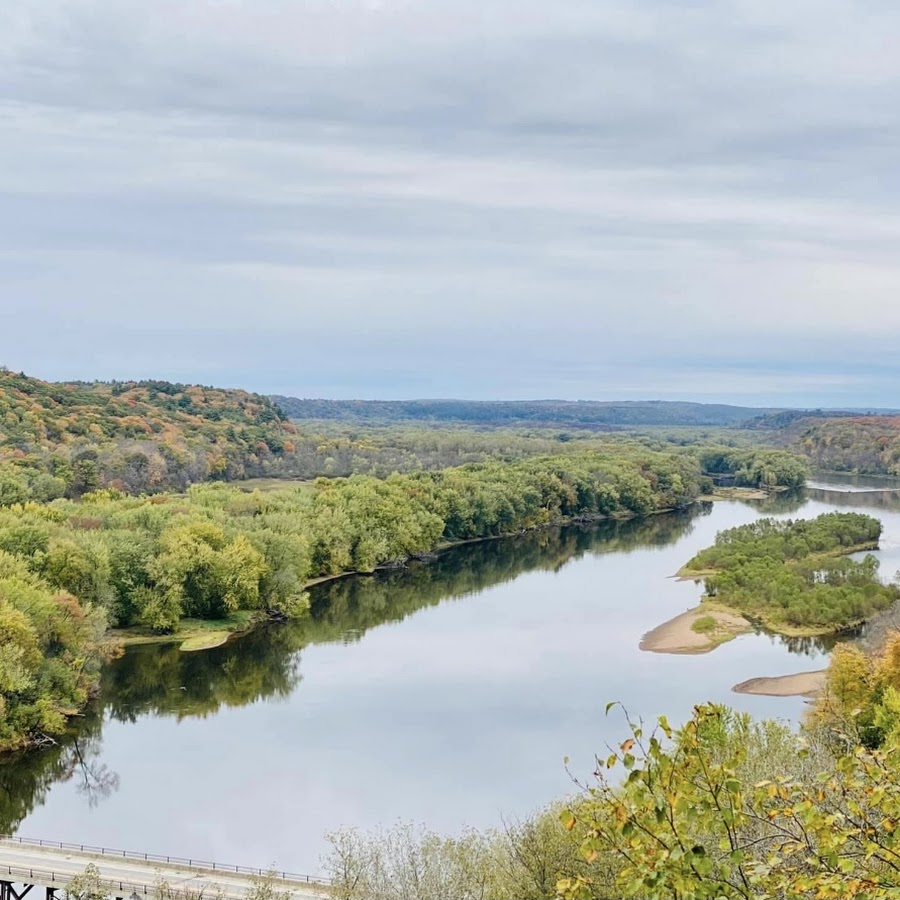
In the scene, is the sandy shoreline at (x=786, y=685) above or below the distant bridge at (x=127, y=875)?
below

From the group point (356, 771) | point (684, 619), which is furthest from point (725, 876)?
point (684, 619)

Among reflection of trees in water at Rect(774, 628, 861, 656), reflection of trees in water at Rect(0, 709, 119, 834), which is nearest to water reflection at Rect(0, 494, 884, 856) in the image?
reflection of trees in water at Rect(0, 709, 119, 834)

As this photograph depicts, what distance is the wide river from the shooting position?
107 ft

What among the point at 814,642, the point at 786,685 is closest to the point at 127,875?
the point at 786,685

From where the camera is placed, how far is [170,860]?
2808 centimetres

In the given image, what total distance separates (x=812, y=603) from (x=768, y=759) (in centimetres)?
3386

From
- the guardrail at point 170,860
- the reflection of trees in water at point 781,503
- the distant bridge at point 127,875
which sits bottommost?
the guardrail at point 170,860

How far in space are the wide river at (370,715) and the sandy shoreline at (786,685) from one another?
2.36ft

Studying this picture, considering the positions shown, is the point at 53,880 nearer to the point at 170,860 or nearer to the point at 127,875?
A: the point at 127,875

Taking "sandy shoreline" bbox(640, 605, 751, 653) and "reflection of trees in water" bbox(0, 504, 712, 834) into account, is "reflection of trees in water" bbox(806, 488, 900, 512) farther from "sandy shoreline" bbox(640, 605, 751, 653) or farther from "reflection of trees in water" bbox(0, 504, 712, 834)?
"sandy shoreline" bbox(640, 605, 751, 653)

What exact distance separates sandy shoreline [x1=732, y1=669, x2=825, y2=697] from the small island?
399 inches

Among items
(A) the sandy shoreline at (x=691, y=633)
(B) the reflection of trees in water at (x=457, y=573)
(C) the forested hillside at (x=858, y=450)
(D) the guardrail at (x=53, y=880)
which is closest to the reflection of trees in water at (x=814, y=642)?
(A) the sandy shoreline at (x=691, y=633)

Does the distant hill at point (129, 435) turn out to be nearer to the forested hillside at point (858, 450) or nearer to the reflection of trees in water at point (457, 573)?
the reflection of trees in water at point (457, 573)

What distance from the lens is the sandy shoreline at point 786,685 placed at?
4594 cm
